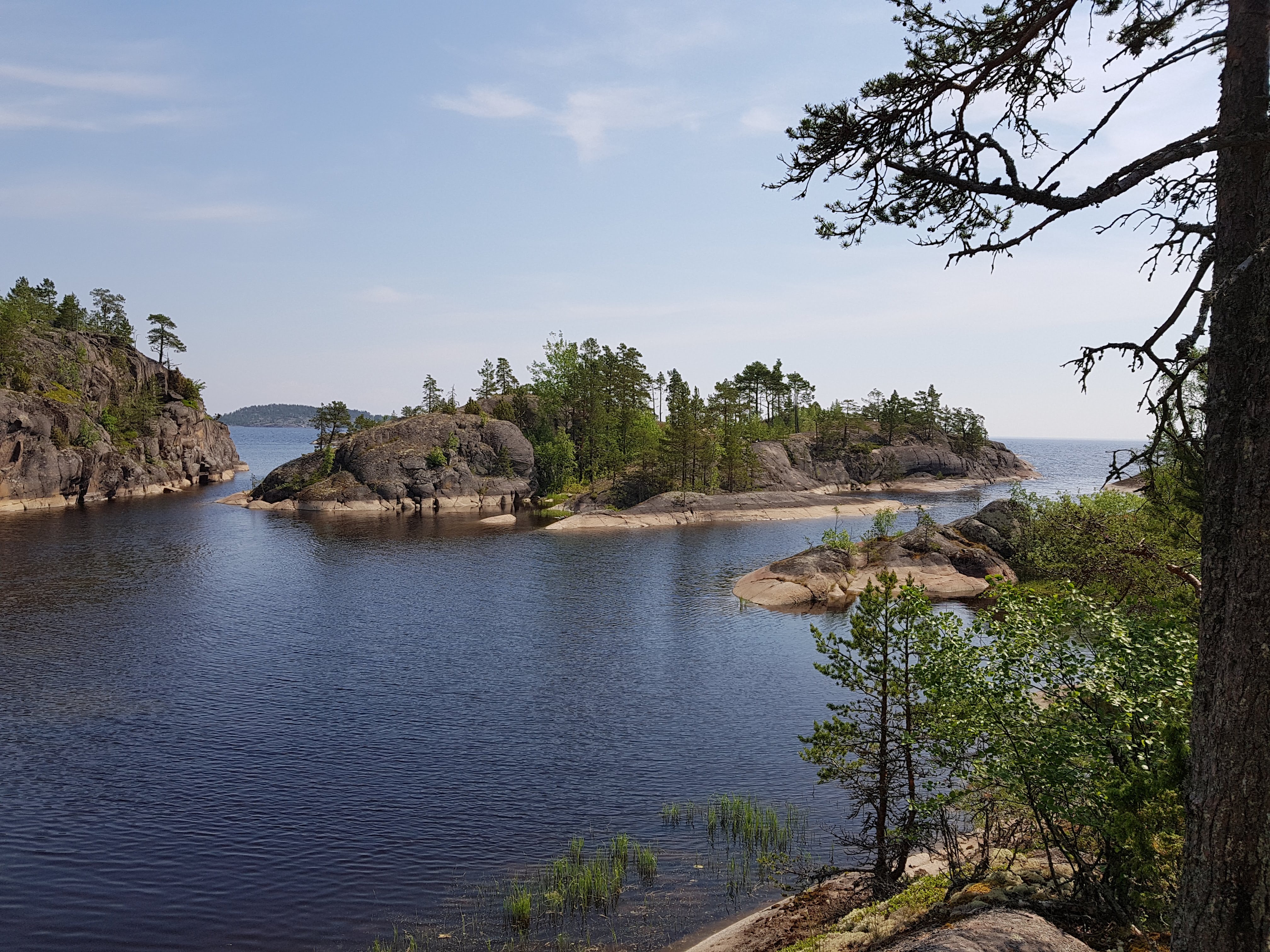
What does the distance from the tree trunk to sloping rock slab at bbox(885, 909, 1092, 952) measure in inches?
59.3

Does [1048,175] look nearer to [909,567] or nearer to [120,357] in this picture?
[909,567]

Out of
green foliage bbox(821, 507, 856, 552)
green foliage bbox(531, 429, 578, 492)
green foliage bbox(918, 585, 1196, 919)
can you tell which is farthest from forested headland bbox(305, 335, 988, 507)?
green foliage bbox(918, 585, 1196, 919)

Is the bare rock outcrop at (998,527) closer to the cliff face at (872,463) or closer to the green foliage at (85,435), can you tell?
Result: the cliff face at (872,463)

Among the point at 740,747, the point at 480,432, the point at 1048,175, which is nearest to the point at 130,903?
the point at 740,747

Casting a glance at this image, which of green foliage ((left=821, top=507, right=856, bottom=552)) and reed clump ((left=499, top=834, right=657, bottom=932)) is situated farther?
green foliage ((left=821, top=507, right=856, bottom=552))

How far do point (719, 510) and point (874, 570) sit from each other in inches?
1771

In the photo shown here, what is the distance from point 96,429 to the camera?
103125mm

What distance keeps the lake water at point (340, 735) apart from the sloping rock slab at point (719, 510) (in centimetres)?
3034

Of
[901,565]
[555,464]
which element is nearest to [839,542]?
[901,565]

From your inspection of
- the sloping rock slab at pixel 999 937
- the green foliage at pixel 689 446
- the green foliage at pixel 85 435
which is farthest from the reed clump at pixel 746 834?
the green foliage at pixel 85 435

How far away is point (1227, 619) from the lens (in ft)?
24.8

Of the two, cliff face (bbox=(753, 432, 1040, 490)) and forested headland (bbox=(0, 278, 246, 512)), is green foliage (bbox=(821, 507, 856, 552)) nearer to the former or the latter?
cliff face (bbox=(753, 432, 1040, 490))

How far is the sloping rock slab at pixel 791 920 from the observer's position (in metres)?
14.4

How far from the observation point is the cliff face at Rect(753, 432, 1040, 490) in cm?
12181
